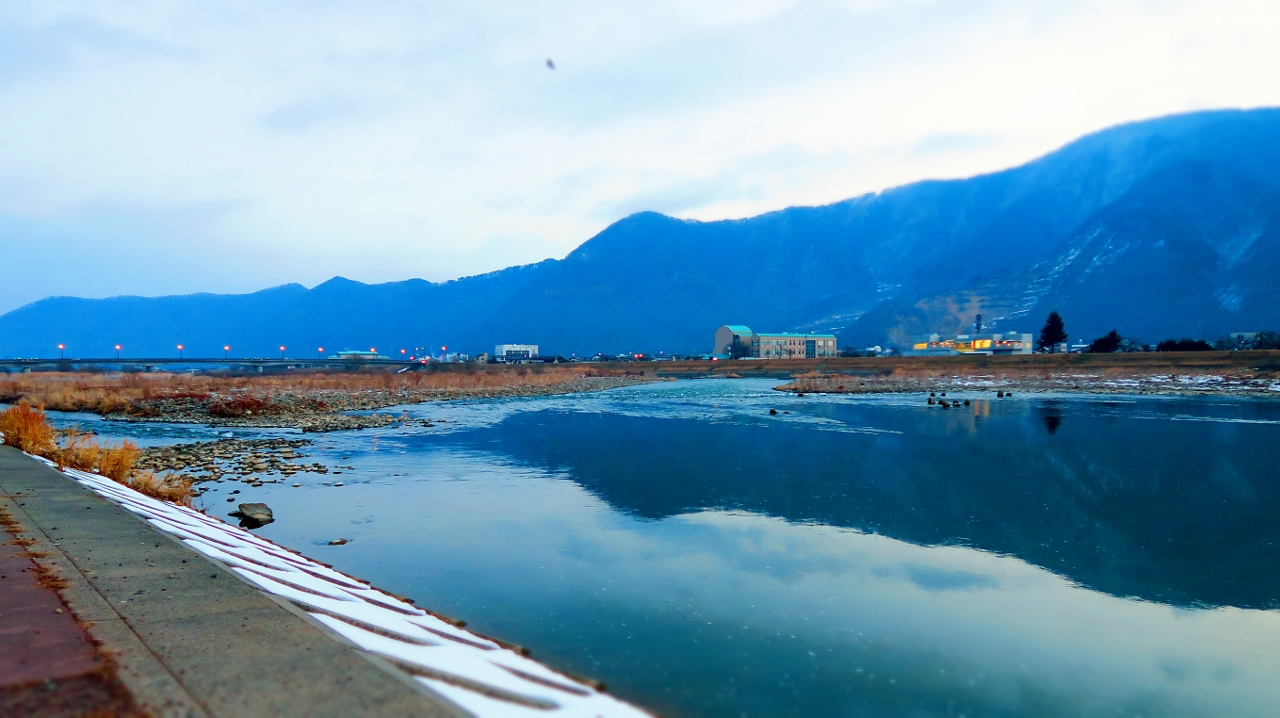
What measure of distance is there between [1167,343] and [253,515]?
100837 millimetres

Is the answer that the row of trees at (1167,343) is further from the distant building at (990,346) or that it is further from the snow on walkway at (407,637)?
the snow on walkway at (407,637)

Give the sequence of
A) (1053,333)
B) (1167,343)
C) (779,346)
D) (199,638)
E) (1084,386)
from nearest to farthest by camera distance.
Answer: (199,638), (1084,386), (1167,343), (1053,333), (779,346)

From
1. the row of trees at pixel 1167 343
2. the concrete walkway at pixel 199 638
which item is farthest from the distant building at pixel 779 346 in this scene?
the concrete walkway at pixel 199 638

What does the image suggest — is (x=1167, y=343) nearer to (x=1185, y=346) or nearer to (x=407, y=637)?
(x=1185, y=346)

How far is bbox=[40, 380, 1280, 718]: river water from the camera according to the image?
634 cm

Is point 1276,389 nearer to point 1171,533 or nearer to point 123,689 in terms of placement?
point 1171,533

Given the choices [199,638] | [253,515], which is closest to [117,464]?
[253,515]

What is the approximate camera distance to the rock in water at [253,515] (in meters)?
11.7

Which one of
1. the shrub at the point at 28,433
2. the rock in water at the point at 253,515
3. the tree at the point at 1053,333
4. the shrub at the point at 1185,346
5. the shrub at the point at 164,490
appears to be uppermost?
the tree at the point at 1053,333

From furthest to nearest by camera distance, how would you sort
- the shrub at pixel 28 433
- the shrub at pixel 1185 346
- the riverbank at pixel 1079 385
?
the shrub at pixel 1185 346, the riverbank at pixel 1079 385, the shrub at pixel 28 433

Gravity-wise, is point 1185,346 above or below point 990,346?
below

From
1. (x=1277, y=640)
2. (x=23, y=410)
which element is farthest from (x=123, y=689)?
(x=23, y=410)

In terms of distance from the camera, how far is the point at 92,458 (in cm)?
1356

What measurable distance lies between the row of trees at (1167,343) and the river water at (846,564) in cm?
7443
